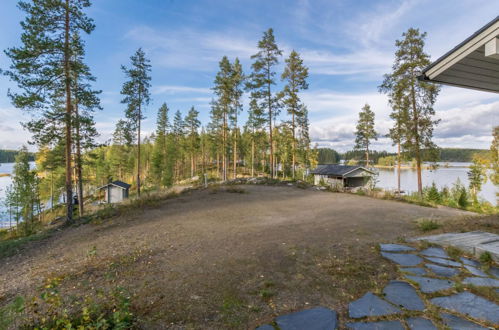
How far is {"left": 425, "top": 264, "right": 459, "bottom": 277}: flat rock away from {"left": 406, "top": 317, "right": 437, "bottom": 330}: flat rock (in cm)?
125

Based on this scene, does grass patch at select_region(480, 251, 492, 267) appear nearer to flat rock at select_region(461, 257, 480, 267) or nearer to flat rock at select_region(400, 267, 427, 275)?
flat rock at select_region(461, 257, 480, 267)

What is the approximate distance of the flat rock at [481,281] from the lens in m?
2.46

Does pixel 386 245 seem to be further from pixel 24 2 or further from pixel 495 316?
pixel 24 2

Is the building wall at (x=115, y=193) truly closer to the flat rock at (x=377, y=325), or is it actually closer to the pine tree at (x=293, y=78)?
the pine tree at (x=293, y=78)

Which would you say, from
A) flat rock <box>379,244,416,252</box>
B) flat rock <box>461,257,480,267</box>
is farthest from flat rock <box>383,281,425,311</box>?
flat rock <box>461,257,480,267</box>

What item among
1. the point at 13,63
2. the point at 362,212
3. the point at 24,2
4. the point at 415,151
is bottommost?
the point at 362,212

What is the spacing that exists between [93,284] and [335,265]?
3.46 m

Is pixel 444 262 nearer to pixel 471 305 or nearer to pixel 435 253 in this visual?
pixel 435 253

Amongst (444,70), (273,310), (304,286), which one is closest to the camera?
(273,310)

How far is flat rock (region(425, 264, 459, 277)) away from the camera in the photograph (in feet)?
9.00

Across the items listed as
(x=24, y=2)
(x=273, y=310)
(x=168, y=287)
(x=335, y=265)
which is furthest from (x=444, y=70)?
(x=24, y=2)

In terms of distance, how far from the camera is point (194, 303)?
2.33m

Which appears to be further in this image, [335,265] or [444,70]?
[444,70]

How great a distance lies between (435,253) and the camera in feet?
11.3
